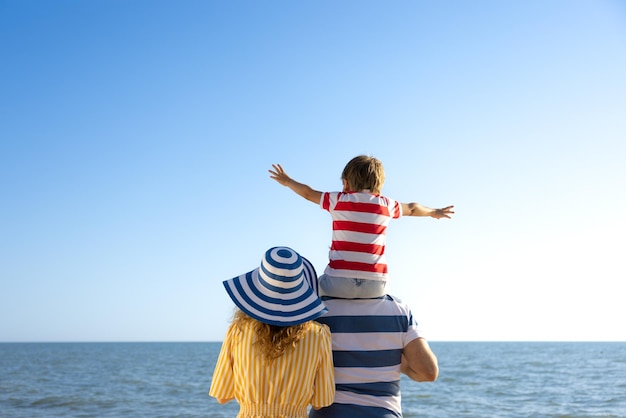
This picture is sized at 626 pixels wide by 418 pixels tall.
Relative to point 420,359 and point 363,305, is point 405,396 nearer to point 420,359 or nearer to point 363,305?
point 420,359

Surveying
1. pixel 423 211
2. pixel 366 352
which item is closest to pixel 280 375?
pixel 366 352

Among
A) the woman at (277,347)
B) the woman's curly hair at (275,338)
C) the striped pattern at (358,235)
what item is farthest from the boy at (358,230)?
the woman's curly hair at (275,338)


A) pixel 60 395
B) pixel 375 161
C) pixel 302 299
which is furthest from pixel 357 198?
pixel 60 395

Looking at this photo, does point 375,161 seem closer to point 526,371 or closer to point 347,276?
point 347,276

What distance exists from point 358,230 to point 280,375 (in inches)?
32.3

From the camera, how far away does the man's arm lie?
121 inches

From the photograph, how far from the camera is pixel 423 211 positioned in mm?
3654

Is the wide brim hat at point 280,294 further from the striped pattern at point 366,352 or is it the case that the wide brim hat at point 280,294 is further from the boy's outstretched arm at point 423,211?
the boy's outstretched arm at point 423,211

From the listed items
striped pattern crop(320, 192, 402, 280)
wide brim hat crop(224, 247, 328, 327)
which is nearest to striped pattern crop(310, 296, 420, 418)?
striped pattern crop(320, 192, 402, 280)

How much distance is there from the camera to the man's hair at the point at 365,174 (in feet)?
10.6

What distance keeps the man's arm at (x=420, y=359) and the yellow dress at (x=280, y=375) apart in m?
0.48

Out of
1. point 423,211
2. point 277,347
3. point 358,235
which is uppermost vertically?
point 423,211

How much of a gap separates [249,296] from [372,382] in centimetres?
76

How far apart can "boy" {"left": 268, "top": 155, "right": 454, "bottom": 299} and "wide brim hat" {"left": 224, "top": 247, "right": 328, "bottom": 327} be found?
280mm
